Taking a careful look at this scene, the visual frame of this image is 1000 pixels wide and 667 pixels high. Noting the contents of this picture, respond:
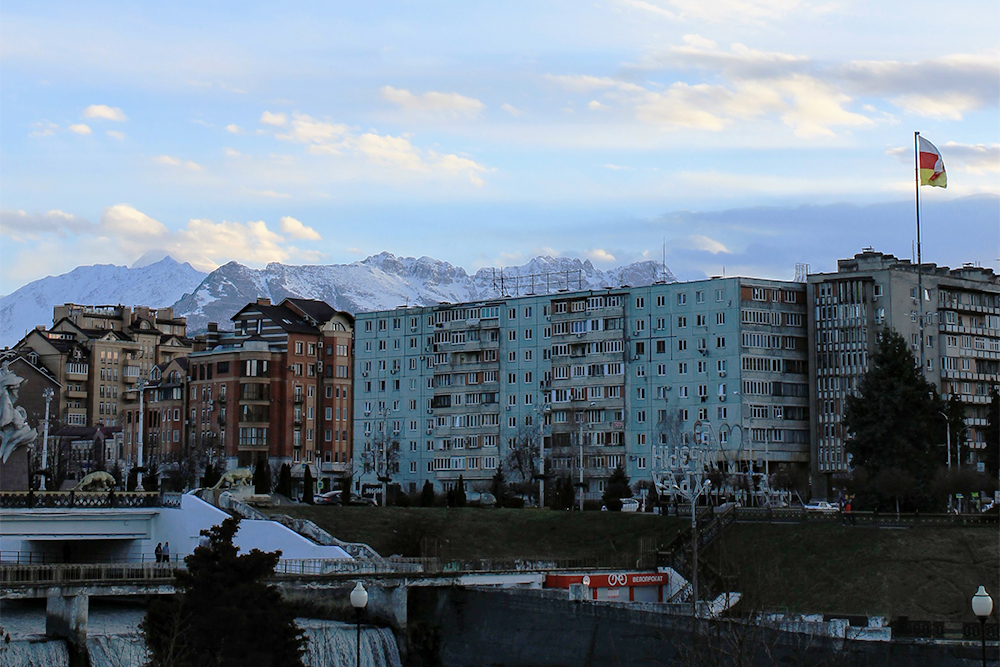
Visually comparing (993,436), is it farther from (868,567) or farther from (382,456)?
(382,456)

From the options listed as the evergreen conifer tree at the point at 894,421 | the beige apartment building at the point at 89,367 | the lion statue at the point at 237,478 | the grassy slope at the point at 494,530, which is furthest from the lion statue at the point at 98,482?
the beige apartment building at the point at 89,367

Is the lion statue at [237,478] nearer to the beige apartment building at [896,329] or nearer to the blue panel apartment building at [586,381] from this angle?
the blue panel apartment building at [586,381]

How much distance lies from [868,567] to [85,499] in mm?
43711

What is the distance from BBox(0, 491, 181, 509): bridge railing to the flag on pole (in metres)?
59.7

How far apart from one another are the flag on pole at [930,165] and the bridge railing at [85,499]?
59701 millimetres

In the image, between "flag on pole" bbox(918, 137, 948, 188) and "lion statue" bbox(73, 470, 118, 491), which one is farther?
"flag on pole" bbox(918, 137, 948, 188)

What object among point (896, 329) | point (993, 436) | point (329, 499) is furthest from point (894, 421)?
point (329, 499)

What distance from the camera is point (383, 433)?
14925 centimetres

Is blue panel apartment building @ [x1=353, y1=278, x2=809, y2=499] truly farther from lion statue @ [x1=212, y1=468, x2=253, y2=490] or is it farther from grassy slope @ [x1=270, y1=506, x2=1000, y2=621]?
lion statue @ [x1=212, y1=468, x2=253, y2=490]

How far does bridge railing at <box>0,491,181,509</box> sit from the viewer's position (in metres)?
79.9

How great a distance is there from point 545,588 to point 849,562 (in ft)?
54.2

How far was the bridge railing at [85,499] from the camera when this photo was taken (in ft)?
262

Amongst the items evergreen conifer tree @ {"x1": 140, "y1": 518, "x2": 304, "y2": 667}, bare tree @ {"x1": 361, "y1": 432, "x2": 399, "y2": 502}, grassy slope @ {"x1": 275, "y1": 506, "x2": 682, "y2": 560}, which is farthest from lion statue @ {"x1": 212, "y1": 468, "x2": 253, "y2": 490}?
bare tree @ {"x1": 361, "y1": 432, "x2": 399, "y2": 502}

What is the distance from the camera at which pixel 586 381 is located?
447ft
